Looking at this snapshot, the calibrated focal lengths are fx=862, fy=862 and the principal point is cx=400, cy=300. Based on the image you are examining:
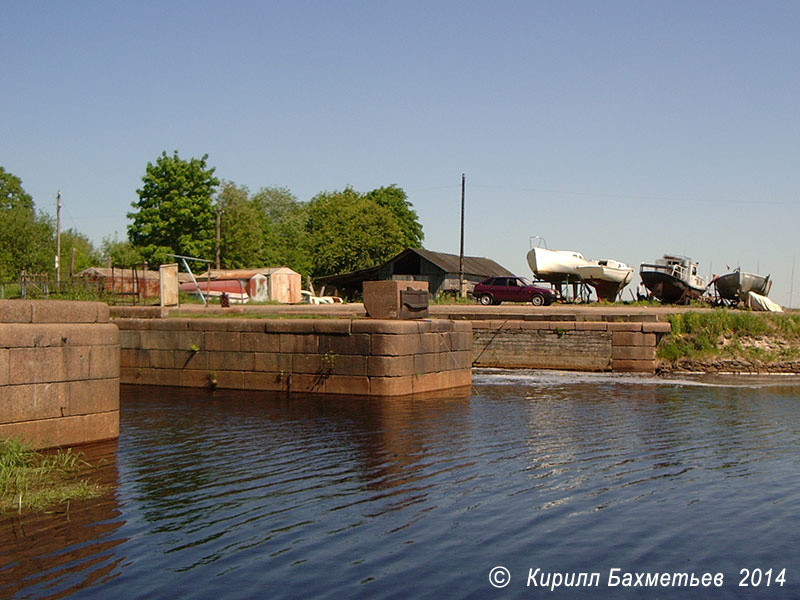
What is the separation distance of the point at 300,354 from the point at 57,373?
27.8ft

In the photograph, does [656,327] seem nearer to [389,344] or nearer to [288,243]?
[389,344]

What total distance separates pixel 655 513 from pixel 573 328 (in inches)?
809

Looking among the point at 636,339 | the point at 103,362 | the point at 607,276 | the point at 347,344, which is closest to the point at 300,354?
the point at 347,344

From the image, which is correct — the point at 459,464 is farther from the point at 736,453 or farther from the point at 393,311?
the point at 393,311

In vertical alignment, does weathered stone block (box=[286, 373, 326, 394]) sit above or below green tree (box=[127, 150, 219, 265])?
below

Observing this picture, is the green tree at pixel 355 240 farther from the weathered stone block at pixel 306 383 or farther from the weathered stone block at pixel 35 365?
the weathered stone block at pixel 35 365

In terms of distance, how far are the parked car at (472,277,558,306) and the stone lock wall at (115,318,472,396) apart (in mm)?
16836

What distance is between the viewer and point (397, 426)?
15008 millimetres

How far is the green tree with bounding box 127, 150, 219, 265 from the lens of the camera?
60.2 m

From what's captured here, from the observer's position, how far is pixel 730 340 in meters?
30.7

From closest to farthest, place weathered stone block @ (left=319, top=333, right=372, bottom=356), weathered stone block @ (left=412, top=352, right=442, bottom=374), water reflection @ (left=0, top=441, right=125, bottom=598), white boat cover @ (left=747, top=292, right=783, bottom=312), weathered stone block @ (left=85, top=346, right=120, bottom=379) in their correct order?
water reflection @ (left=0, top=441, right=125, bottom=598)
weathered stone block @ (left=85, top=346, right=120, bottom=379)
weathered stone block @ (left=319, top=333, right=372, bottom=356)
weathered stone block @ (left=412, top=352, right=442, bottom=374)
white boat cover @ (left=747, top=292, right=783, bottom=312)

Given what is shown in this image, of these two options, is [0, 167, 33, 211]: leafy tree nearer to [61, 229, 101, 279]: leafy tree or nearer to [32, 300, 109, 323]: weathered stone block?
[61, 229, 101, 279]: leafy tree
